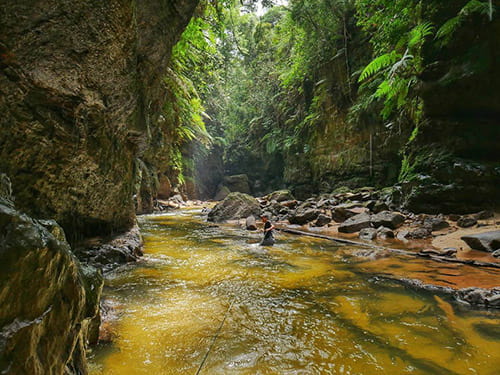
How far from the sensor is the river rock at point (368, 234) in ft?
20.2

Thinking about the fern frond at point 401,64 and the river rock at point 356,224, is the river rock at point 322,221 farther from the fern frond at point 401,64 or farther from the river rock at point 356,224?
the fern frond at point 401,64

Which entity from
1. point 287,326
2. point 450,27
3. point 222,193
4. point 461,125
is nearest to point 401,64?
point 450,27

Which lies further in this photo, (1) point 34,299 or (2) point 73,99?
(2) point 73,99

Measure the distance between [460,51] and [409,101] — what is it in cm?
228

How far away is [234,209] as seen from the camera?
37.4ft

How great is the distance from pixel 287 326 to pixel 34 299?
189 cm

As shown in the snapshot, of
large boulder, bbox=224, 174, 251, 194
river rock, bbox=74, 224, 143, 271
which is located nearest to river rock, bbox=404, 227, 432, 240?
river rock, bbox=74, 224, 143, 271

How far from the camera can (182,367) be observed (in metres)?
1.70

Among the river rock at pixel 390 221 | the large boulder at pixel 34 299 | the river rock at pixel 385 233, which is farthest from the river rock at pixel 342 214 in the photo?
the large boulder at pixel 34 299

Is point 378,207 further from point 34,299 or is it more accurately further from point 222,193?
point 222,193

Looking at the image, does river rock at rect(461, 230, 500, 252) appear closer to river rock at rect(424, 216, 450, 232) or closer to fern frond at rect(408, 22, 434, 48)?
river rock at rect(424, 216, 450, 232)

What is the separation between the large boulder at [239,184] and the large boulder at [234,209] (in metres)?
14.7

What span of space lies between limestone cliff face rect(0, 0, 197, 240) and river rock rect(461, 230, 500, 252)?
6167 millimetres

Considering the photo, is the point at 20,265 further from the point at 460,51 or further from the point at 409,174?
the point at 460,51
